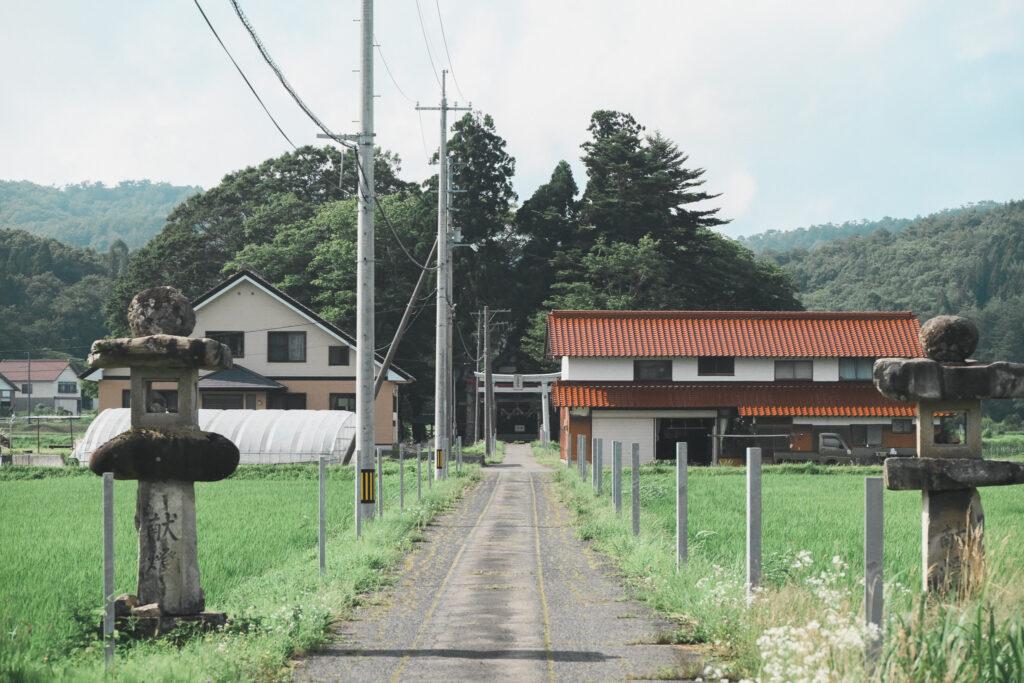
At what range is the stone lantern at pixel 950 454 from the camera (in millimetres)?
8648

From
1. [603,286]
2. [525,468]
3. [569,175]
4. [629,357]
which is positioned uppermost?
[569,175]

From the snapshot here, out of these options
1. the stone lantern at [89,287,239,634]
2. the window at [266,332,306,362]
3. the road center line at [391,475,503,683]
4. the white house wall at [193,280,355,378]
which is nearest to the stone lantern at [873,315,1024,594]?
the road center line at [391,475,503,683]

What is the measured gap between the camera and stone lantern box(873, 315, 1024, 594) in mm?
8648

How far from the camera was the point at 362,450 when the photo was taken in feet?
60.8

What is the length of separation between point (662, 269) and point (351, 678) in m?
59.5

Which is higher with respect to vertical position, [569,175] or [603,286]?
[569,175]

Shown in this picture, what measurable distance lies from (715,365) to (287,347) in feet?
65.8

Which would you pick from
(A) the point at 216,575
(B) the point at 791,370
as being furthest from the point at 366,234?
(B) the point at 791,370

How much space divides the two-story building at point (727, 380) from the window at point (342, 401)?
10644mm

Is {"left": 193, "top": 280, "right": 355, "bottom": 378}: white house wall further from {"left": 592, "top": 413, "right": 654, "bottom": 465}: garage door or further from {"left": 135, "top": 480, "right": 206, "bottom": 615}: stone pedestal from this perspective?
{"left": 135, "top": 480, "right": 206, "bottom": 615}: stone pedestal

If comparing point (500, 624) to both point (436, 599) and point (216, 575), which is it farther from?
point (216, 575)

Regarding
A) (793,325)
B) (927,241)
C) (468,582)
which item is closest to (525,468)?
(793,325)

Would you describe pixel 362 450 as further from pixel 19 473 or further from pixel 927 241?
pixel 927 241

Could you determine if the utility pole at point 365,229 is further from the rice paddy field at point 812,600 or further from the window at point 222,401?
the window at point 222,401
